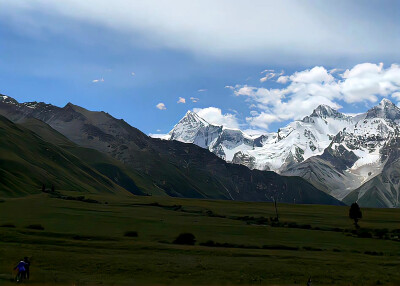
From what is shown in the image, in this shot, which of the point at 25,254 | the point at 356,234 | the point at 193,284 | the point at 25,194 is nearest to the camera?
the point at 193,284

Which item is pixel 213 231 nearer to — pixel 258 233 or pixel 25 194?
pixel 258 233

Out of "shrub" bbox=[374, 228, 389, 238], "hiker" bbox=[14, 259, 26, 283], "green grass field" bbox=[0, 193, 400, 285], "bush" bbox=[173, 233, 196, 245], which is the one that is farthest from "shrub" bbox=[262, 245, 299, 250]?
"hiker" bbox=[14, 259, 26, 283]

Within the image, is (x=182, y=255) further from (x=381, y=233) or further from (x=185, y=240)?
(x=381, y=233)

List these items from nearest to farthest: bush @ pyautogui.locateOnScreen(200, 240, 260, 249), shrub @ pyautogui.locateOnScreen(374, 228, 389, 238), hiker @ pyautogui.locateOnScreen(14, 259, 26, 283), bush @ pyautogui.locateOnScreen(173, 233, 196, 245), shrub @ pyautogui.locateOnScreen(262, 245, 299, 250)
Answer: hiker @ pyautogui.locateOnScreen(14, 259, 26, 283)
bush @ pyautogui.locateOnScreen(200, 240, 260, 249)
bush @ pyautogui.locateOnScreen(173, 233, 196, 245)
shrub @ pyautogui.locateOnScreen(262, 245, 299, 250)
shrub @ pyautogui.locateOnScreen(374, 228, 389, 238)

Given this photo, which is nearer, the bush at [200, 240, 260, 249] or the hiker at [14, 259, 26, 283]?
the hiker at [14, 259, 26, 283]

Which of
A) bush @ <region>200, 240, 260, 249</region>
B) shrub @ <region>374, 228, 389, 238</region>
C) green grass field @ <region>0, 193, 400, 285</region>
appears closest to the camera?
green grass field @ <region>0, 193, 400, 285</region>

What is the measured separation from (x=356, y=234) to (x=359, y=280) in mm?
63050

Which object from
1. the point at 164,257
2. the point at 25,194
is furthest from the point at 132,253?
the point at 25,194

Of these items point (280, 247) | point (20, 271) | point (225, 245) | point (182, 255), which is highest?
point (20, 271)

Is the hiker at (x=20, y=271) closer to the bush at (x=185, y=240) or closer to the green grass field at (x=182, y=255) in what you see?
the green grass field at (x=182, y=255)

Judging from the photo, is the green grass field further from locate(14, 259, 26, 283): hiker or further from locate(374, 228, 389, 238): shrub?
locate(374, 228, 389, 238): shrub

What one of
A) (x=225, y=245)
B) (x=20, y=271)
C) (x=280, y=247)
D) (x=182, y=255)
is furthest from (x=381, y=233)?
(x=20, y=271)

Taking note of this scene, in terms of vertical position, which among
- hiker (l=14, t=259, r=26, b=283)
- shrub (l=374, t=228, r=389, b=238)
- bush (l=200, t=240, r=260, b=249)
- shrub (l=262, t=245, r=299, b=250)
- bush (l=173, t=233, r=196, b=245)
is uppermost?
hiker (l=14, t=259, r=26, b=283)

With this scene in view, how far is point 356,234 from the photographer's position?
11162 cm
